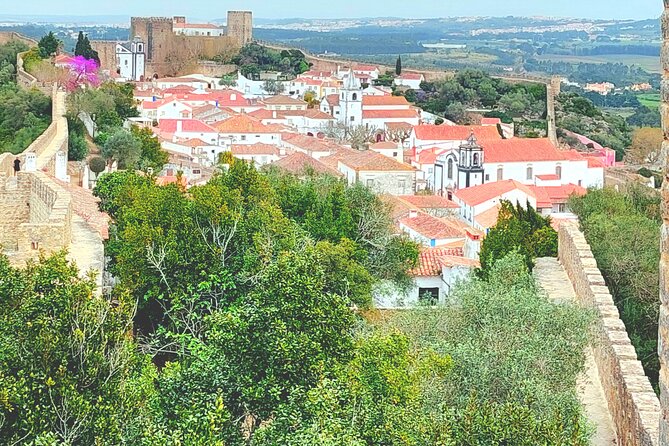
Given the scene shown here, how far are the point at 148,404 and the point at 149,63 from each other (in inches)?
2696

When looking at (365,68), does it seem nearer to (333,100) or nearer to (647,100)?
(333,100)

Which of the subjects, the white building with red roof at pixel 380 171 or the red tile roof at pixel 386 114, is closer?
the white building with red roof at pixel 380 171

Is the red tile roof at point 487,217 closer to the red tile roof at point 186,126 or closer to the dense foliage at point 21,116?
the dense foliage at point 21,116

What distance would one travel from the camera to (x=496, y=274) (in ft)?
40.2

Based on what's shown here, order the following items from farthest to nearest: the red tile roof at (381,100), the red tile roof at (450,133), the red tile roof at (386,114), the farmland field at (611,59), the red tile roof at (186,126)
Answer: the farmland field at (611,59) < the red tile roof at (381,100) < the red tile roof at (386,114) < the red tile roof at (450,133) < the red tile roof at (186,126)

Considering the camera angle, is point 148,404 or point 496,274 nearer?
point 148,404

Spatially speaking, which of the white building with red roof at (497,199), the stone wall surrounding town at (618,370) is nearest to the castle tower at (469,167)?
the white building with red roof at (497,199)

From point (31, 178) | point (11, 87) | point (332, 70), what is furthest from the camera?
point (332, 70)

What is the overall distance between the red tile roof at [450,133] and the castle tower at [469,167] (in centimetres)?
588

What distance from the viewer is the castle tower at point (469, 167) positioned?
41403 millimetres

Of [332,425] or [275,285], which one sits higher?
[275,285]

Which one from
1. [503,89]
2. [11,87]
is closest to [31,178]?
[11,87]

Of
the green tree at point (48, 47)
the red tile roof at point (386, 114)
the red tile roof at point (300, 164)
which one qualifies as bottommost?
the red tile roof at point (300, 164)

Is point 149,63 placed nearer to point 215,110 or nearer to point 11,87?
point 215,110
